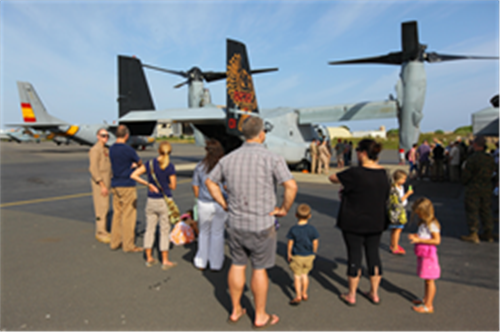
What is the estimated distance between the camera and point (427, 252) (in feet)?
9.90

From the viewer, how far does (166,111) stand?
12719mm

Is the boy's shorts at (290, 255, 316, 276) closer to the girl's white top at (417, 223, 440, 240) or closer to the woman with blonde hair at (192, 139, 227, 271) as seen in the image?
the woman with blonde hair at (192, 139, 227, 271)

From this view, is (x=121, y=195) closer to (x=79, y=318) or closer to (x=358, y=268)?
(x=79, y=318)

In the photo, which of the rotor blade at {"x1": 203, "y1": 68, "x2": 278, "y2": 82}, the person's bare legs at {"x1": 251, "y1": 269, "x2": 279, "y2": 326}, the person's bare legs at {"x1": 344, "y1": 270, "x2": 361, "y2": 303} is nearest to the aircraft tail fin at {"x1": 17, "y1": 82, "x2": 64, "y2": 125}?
the rotor blade at {"x1": 203, "y1": 68, "x2": 278, "y2": 82}

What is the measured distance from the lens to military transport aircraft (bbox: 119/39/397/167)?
36.6 feet

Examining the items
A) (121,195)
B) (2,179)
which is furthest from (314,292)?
(2,179)

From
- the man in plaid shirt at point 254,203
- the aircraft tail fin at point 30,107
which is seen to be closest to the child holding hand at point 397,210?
the man in plaid shirt at point 254,203

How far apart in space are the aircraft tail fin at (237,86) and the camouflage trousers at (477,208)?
7.59 meters

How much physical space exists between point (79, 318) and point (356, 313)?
8.63ft

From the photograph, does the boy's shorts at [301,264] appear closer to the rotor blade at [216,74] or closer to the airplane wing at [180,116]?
the airplane wing at [180,116]

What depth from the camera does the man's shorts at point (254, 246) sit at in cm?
264

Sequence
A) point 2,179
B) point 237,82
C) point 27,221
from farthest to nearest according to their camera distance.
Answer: point 2,179 → point 237,82 → point 27,221

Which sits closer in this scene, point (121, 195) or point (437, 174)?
point (121, 195)

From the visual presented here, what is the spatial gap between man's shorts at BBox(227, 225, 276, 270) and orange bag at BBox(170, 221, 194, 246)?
159cm
